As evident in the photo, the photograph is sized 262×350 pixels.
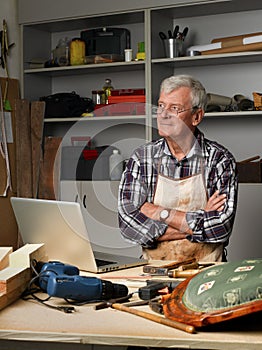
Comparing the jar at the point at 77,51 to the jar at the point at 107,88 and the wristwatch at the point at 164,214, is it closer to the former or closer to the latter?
the jar at the point at 107,88

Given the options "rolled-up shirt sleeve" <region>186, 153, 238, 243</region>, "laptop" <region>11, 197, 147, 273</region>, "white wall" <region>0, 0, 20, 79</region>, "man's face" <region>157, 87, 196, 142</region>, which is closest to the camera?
"laptop" <region>11, 197, 147, 273</region>

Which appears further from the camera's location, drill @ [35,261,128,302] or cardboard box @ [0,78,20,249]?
cardboard box @ [0,78,20,249]

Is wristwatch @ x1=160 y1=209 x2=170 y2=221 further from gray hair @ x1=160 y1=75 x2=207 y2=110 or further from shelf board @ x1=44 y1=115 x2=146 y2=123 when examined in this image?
shelf board @ x1=44 y1=115 x2=146 y2=123

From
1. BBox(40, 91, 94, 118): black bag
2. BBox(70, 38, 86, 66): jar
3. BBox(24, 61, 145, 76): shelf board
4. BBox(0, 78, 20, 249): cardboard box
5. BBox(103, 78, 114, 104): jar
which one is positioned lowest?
BBox(0, 78, 20, 249): cardboard box

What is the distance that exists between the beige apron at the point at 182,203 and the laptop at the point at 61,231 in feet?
1.61

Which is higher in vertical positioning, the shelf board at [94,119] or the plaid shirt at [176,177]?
the shelf board at [94,119]

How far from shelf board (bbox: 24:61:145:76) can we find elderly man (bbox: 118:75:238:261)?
1558 mm

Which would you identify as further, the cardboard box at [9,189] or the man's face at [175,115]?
the cardboard box at [9,189]

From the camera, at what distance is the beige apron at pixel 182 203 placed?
117 inches

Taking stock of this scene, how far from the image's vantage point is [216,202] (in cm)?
299

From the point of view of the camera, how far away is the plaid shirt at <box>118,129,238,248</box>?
2.95 m

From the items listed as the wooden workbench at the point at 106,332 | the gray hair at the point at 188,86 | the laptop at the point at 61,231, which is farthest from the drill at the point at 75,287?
the gray hair at the point at 188,86

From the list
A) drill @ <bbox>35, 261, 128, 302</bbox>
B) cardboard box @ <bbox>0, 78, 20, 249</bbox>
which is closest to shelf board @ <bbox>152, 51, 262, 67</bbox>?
cardboard box @ <bbox>0, 78, 20, 249</bbox>

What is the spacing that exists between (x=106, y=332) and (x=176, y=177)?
1.68 m
